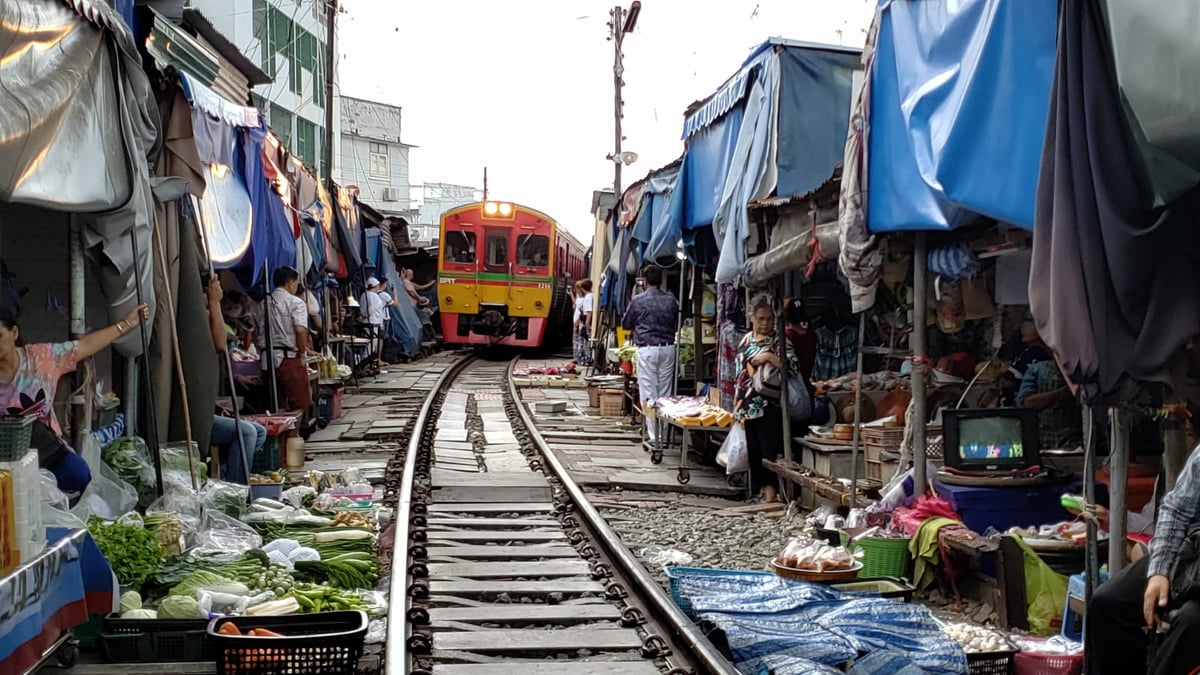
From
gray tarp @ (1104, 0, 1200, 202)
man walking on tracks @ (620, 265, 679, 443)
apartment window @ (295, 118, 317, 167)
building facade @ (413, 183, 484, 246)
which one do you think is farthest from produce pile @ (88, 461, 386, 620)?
building facade @ (413, 183, 484, 246)

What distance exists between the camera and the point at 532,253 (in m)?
25.1

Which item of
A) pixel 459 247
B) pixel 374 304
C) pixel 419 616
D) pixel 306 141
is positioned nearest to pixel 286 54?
pixel 306 141

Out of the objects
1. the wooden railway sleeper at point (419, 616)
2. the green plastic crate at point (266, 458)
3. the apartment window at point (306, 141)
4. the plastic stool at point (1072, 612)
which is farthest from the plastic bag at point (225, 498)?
the apartment window at point (306, 141)

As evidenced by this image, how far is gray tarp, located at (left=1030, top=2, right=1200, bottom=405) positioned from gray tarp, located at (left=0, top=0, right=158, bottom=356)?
437 cm

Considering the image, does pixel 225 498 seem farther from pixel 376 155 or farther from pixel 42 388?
pixel 376 155

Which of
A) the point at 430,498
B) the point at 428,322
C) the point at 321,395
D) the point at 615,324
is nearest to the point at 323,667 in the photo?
the point at 430,498

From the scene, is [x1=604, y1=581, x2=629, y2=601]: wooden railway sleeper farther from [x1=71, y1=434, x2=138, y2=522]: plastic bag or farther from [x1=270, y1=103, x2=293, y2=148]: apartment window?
[x1=270, y1=103, x2=293, y2=148]: apartment window

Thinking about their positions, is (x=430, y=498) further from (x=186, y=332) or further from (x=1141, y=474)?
(x=1141, y=474)

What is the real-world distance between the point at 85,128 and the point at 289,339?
5477mm

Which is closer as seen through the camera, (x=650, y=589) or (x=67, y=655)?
(x=67, y=655)

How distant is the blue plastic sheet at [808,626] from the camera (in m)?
4.50

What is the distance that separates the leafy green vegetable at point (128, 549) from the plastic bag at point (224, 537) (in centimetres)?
46

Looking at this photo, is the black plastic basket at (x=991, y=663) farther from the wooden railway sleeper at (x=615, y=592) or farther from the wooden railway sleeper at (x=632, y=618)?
the wooden railway sleeper at (x=615, y=592)

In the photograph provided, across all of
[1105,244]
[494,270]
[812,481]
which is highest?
[494,270]
